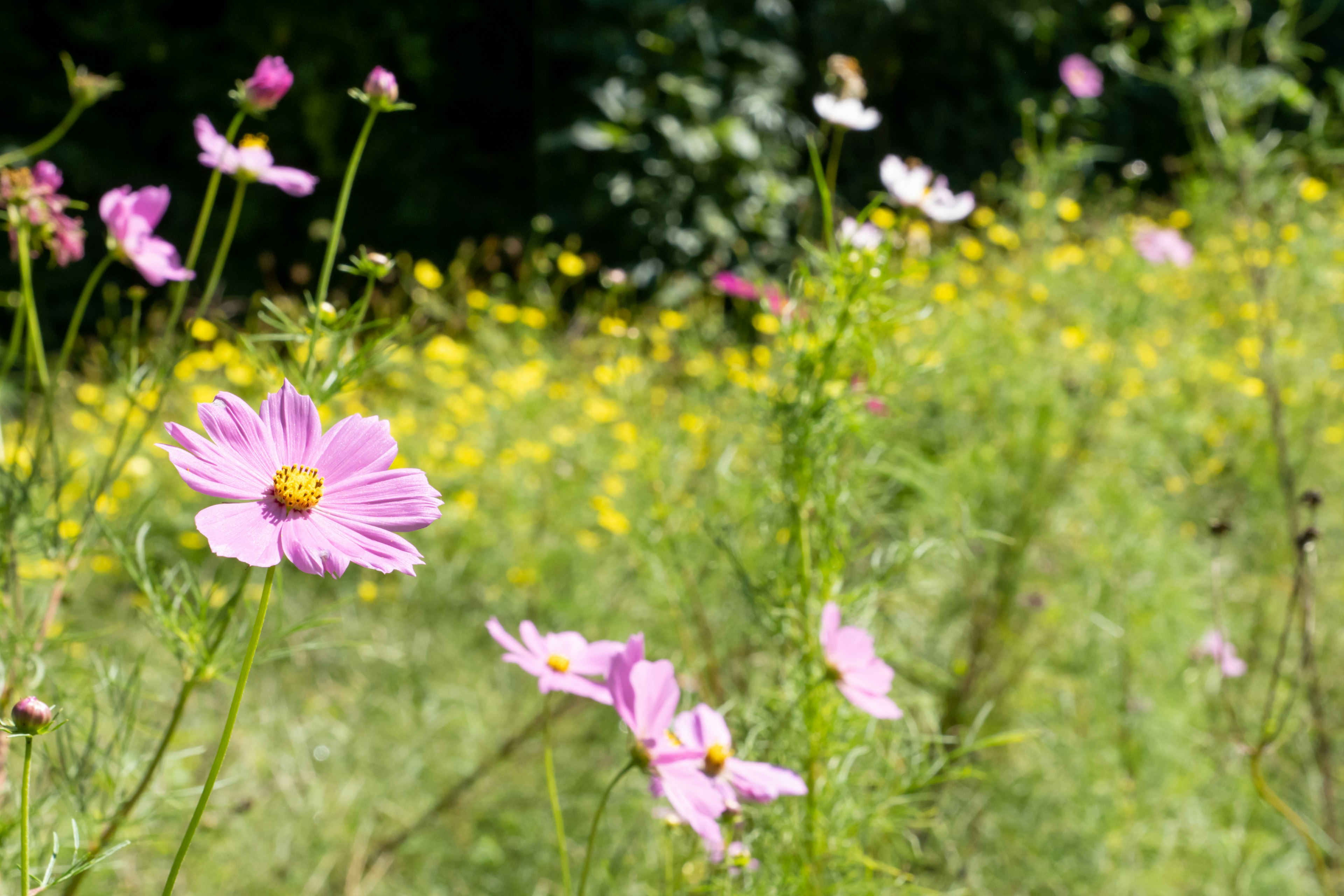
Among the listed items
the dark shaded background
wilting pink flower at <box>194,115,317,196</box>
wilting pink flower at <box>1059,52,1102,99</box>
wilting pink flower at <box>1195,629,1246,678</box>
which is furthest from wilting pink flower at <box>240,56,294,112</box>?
the dark shaded background

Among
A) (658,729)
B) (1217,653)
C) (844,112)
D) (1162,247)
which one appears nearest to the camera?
(658,729)

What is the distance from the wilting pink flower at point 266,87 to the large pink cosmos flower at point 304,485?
27 centimetres

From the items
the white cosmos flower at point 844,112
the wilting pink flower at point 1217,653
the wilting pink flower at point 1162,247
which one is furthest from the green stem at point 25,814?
the wilting pink flower at point 1162,247

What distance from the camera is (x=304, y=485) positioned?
15.8 inches

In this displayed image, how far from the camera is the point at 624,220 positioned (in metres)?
3.46

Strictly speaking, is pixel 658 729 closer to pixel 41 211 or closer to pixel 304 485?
pixel 304 485

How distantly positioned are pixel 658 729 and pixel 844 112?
0.59 meters

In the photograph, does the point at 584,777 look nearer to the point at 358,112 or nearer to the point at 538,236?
the point at 538,236

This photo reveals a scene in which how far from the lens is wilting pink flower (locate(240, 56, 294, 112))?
60 centimetres

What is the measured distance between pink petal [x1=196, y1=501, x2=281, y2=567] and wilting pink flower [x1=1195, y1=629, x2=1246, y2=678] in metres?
1.02

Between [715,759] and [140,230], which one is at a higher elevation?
[140,230]

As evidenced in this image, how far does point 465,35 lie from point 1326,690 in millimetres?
3418

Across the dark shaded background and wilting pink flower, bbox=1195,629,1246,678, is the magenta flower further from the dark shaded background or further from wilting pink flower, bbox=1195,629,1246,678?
the dark shaded background


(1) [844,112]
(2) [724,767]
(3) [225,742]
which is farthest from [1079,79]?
(3) [225,742]
